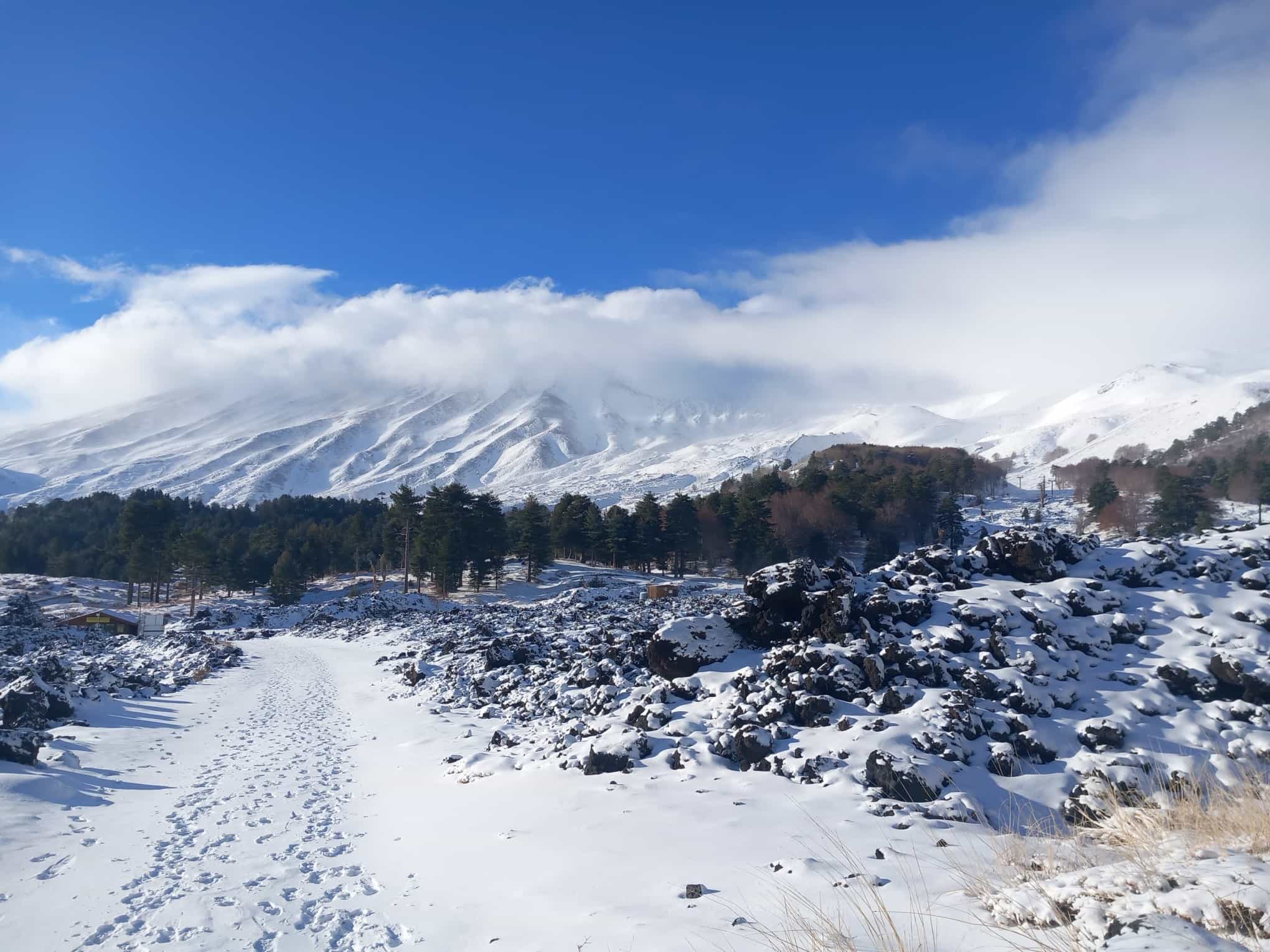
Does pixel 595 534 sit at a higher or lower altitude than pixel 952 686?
higher

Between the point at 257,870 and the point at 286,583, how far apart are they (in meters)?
56.7

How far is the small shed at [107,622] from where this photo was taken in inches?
1742

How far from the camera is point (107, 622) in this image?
44.6 m

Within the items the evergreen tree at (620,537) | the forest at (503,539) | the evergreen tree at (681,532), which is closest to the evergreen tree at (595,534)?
the forest at (503,539)

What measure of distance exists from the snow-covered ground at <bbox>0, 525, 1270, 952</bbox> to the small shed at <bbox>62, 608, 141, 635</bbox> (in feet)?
113

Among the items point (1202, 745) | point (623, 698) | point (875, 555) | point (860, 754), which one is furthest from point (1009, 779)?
point (875, 555)

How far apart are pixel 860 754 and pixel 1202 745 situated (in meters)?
4.09

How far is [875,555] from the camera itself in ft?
176

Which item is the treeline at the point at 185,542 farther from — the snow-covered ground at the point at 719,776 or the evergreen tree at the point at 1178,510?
the evergreen tree at the point at 1178,510

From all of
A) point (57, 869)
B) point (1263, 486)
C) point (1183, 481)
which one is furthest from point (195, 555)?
point (1263, 486)

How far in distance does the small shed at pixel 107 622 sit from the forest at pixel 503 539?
40.2 ft

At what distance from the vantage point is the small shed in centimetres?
4425

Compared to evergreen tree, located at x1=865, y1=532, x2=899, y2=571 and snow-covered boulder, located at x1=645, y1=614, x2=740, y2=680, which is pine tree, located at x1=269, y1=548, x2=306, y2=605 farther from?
snow-covered boulder, located at x1=645, y1=614, x2=740, y2=680

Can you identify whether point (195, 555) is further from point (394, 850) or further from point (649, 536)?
point (394, 850)
